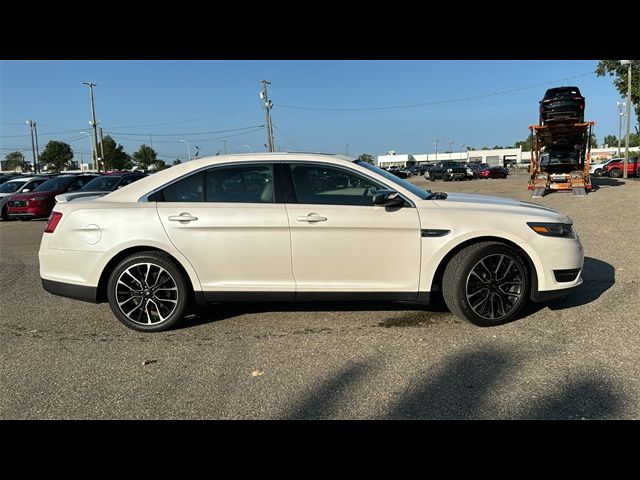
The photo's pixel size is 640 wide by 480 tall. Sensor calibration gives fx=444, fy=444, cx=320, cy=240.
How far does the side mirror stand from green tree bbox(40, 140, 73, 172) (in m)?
73.6

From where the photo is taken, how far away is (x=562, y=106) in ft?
57.5

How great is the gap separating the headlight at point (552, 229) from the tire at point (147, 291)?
3.34 m

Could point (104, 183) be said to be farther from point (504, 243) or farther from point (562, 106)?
point (562, 106)

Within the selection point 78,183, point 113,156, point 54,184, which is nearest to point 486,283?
point 54,184

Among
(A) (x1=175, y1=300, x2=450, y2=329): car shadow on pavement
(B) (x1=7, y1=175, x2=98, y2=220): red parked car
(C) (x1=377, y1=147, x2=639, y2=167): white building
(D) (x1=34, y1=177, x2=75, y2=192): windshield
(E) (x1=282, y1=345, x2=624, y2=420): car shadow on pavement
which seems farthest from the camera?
(C) (x1=377, y1=147, x2=639, y2=167): white building

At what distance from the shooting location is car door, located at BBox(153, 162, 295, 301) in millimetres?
4098

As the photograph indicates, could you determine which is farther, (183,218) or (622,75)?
(622,75)

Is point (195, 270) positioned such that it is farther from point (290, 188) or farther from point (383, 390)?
point (383, 390)

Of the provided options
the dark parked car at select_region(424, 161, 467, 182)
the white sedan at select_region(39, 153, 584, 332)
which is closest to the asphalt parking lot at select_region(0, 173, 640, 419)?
the white sedan at select_region(39, 153, 584, 332)

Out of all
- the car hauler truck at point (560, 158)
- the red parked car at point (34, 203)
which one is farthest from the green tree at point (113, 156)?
the car hauler truck at point (560, 158)

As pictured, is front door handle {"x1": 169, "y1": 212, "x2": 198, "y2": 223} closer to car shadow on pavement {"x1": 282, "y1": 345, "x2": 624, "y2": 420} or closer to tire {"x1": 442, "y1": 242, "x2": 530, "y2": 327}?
car shadow on pavement {"x1": 282, "y1": 345, "x2": 624, "y2": 420}

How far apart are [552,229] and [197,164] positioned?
3455 millimetres
